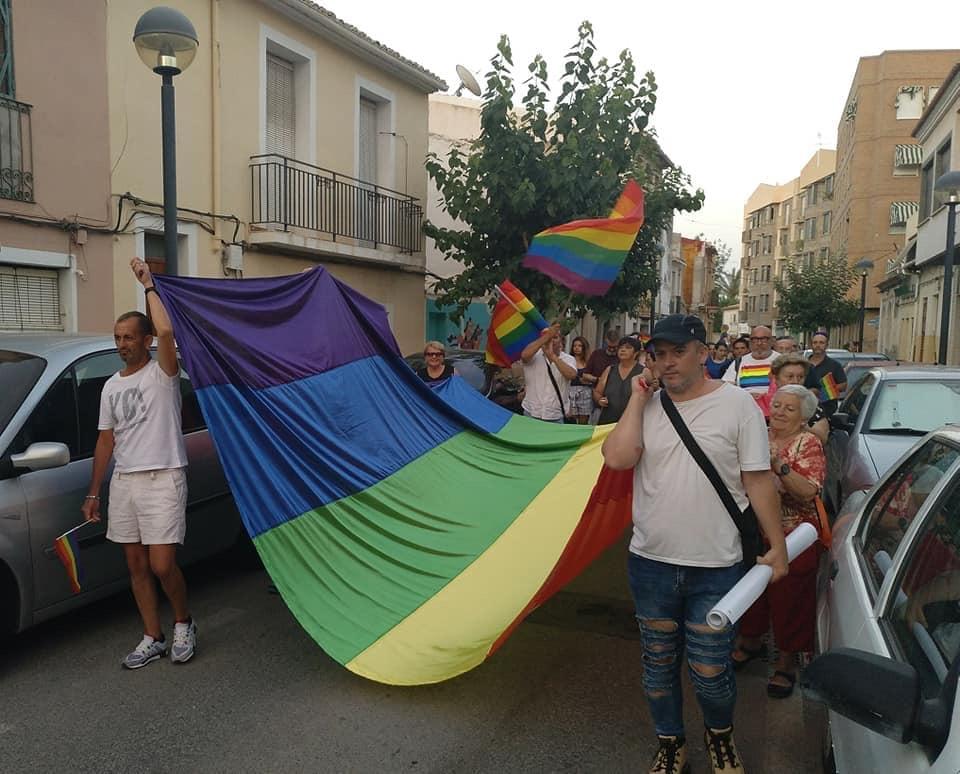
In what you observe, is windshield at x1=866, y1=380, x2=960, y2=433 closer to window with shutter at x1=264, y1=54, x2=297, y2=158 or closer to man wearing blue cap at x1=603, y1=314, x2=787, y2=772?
man wearing blue cap at x1=603, y1=314, x2=787, y2=772

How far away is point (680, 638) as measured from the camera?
10.2 ft

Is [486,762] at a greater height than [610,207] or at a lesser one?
lesser

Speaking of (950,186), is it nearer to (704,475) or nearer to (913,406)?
(913,406)

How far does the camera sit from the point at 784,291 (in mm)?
35531

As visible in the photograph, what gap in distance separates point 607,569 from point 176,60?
539cm

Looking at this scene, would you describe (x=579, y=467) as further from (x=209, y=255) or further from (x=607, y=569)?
(x=209, y=255)

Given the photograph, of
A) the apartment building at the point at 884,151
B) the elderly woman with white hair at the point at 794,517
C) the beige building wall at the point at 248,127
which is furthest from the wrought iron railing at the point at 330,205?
the apartment building at the point at 884,151

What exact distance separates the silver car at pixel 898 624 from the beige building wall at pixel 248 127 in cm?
981

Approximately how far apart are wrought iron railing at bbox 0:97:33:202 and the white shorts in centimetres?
638

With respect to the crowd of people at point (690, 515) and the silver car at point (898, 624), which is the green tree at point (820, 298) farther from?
the crowd of people at point (690, 515)

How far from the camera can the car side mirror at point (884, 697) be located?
1604 mm

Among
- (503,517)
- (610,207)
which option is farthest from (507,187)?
(503,517)

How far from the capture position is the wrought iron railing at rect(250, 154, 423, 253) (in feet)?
41.0

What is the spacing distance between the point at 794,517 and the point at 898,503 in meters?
0.91
